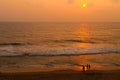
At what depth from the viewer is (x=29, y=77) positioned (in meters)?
11.1

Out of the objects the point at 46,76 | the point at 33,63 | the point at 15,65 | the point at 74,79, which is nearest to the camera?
the point at 74,79

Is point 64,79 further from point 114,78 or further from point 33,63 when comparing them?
point 33,63

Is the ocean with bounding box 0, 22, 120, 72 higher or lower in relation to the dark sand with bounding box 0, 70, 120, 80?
higher

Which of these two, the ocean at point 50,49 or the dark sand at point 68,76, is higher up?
the ocean at point 50,49

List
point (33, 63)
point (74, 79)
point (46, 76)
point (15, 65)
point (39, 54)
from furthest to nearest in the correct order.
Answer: point (39, 54), point (33, 63), point (15, 65), point (46, 76), point (74, 79)

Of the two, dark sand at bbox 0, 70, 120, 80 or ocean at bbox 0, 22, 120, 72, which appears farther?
ocean at bbox 0, 22, 120, 72

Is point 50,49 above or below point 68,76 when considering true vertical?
above

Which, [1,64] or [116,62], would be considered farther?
[116,62]

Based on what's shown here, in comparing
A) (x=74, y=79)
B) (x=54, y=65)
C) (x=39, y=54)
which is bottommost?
(x=74, y=79)

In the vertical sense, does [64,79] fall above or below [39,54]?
below

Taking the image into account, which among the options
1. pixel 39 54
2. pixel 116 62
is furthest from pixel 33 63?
pixel 116 62

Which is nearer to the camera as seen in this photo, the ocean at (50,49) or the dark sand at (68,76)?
the dark sand at (68,76)

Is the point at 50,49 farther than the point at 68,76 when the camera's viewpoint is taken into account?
Yes

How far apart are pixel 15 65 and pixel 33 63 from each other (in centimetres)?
151
